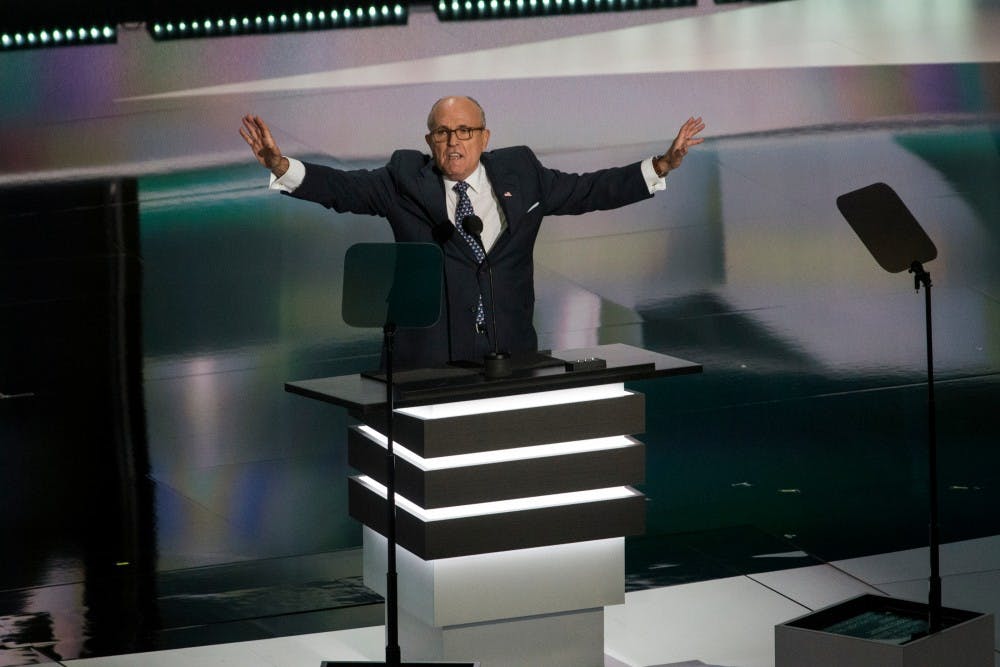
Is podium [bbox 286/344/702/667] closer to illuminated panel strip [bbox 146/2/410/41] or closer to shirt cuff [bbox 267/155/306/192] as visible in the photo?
shirt cuff [bbox 267/155/306/192]

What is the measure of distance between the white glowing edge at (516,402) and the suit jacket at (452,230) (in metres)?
0.41

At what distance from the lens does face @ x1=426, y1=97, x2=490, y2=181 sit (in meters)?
5.45

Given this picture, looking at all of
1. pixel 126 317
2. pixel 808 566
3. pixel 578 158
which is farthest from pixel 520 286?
pixel 578 158

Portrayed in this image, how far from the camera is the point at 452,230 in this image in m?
5.48

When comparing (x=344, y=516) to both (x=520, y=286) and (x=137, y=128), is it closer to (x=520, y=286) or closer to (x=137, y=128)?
(x=520, y=286)

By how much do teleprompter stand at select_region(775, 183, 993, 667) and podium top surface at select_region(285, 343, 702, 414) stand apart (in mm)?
648

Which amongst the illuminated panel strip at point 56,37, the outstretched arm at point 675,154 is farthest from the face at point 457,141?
the illuminated panel strip at point 56,37

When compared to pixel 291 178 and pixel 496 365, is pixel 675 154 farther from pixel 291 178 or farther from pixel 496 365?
pixel 291 178

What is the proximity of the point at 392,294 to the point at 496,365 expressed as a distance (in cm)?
38

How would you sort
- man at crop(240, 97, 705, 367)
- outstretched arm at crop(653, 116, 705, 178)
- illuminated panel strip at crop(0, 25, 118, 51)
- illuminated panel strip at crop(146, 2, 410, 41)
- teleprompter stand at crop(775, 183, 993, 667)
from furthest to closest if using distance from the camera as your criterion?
illuminated panel strip at crop(146, 2, 410, 41), illuminated panel strip at crop(0, 25, 118, 51), outstretched arm at crop(653, 116, 705, 178), man at crop(240, 97, 705, 367), teleprompter stand at crop(775, 183, 993, 667)

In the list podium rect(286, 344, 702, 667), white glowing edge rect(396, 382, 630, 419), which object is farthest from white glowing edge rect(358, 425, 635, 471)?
white glowing edge rect(396, 382, 630, 419)

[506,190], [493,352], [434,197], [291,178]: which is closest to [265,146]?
[291,178]

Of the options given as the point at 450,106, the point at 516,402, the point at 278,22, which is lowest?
the point at 516,402

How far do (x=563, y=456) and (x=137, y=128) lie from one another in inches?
359
